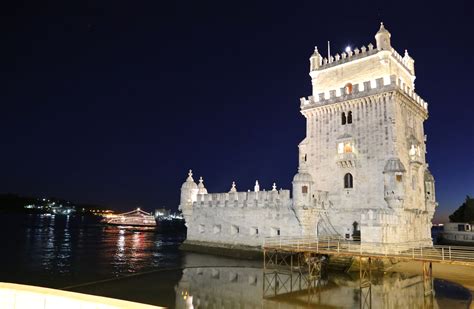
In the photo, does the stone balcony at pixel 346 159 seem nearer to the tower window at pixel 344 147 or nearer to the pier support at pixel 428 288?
the tower window at pixel 344 147

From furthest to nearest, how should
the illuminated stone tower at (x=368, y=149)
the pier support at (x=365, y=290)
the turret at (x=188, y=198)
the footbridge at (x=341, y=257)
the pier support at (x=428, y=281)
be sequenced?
the turret at (x=188, y=198) → the illuminated stone tower at (x=368, y=149) → the footbridge at (x=341, y=257) → the pier support at (x=428, y=281) → the pier support at (x=365, y=290)

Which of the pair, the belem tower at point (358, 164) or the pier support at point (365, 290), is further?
the belem tower at point (358, 164)

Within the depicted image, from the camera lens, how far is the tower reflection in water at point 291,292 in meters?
23.1

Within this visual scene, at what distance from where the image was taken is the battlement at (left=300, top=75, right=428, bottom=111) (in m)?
34.2

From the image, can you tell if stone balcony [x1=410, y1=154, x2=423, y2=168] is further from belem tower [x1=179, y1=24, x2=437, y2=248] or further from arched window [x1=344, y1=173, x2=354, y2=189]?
arched window [x1=344, y1=173, x2=354, y2=189]

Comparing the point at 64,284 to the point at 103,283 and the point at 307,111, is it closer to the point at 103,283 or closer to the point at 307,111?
the point at 103,283

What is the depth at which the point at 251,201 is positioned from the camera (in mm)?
41375

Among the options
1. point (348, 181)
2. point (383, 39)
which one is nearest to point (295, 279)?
point (348, 181)

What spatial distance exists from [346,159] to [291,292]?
48.8ft

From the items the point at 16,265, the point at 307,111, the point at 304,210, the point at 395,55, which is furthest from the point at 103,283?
the point at 395,55

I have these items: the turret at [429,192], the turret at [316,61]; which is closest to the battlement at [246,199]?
the turret at [316,61]

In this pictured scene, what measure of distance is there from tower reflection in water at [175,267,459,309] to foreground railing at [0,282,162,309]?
57.7 feet

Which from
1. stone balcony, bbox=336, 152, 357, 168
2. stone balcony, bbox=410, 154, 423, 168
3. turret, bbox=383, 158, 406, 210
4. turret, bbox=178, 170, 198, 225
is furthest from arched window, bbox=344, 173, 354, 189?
turret, bbox=178, 170, 198, 225

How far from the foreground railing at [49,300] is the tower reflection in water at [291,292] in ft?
57.7
